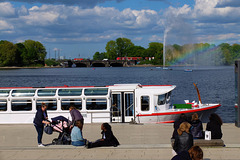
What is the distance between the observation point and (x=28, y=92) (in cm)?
2583

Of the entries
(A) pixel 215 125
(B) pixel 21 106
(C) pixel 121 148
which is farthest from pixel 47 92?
(A) pixel 215 125

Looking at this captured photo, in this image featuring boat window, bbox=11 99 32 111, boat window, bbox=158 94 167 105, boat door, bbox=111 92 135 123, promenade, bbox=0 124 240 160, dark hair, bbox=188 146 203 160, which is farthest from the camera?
boat window, bbox=158 94 167 105

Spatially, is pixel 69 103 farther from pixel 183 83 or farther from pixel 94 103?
pixel 183 83

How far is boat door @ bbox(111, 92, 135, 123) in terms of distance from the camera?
82.8ft

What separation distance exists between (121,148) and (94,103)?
9496 mm

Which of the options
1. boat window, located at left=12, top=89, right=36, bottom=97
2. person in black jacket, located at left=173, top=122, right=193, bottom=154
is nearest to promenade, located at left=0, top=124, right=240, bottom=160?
person in black jacket, located at left=173, top=122, right=193, bottom=154

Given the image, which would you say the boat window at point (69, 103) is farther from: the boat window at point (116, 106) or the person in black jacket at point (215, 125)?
the person in black jacket at point (215, 125)

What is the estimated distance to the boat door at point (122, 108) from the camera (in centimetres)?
2525

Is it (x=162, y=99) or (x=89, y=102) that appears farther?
(x=162, y=99)

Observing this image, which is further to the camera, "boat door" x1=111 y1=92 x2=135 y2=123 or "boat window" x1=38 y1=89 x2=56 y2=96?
"boat window" x1=38 y1=89 x2=56 y2=96

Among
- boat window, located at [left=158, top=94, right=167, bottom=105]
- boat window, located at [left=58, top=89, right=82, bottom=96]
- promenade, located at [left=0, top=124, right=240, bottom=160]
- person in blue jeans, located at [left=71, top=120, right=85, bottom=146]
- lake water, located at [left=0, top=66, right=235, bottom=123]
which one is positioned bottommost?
lake water, located at [left=0, top=66, right=235, bottom=123]

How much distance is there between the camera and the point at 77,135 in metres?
16.8

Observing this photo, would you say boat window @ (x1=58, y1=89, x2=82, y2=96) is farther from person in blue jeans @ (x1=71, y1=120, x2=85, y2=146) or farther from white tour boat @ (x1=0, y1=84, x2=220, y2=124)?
person in blue jeans @ (x1=71, y1=120, x2=85, y2=146)

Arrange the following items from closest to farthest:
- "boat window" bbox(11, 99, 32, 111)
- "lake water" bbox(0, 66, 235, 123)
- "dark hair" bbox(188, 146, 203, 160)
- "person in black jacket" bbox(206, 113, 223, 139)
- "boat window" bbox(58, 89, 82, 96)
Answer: "dark hair" bbox(188, 146, 203, 160)
"person in black jacket" bbox(206, 113, 223, 139)
"boat window" bbox(58, 89, 82, 96)
"boat window" bbox(11, 99, 32, 111)
"lake water" bbox(0, 66, 235, 123)
